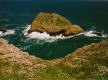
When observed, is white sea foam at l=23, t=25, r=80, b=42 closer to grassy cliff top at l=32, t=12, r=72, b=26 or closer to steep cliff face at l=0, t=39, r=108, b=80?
grassy cliff top at l=32, t=12, r=72, b=26

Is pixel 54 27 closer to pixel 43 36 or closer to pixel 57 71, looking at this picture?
pixel 43 36

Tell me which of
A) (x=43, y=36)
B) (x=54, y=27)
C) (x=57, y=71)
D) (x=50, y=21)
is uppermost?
(x=50, y=21)

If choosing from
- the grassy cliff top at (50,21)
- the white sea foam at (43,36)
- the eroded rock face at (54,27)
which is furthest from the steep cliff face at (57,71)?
the grassy cliff top at (50,21)

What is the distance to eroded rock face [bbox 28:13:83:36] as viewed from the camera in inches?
3201

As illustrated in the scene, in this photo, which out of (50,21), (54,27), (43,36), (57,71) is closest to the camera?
(57,71)

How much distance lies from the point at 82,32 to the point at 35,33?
2635cm

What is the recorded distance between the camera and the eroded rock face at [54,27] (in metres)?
81.3

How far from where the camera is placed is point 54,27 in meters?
83.0

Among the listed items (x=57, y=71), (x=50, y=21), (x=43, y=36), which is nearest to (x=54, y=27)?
(x=50, y=21)

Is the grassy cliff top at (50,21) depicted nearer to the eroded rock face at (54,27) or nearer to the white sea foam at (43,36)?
the eroded rock face at (54,27)

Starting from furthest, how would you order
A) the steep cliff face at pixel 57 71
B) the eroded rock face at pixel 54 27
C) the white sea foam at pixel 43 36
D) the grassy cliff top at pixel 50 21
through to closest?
1. the grassy cliff top at pixel 50 21
2. the eroded rock face at pixel 54 27
3. the white sea foam at pixel 43 36
4. the steep cliff face at pixel 57 71

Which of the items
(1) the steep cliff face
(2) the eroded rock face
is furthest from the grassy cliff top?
(1) the steep cliff face

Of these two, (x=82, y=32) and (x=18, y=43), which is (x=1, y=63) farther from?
(x=82, y=32)

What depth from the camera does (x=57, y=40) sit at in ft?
244
